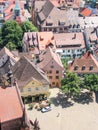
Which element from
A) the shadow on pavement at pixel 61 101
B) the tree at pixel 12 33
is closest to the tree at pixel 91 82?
the shadow on pavement at pixel 61 101

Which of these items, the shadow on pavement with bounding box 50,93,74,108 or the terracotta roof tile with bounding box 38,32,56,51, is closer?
the shadow on pavement with bounding box 50,93,74,108

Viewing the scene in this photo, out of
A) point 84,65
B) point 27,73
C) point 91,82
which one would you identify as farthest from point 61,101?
point 84,65

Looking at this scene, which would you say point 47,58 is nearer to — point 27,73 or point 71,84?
point 27,73

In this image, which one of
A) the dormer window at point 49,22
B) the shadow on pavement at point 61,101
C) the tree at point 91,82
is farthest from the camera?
the dormer window at point 49,22

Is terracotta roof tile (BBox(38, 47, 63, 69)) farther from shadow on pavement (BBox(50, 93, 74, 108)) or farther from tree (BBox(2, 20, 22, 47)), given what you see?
tree (BBox(2, 20, 22, 47))

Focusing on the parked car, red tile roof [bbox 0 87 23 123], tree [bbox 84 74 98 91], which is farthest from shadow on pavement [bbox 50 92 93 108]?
red tile roof [bbox 0 87 23 123]

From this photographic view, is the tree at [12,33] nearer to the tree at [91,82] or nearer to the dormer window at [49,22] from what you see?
the dormer window at [49,22]

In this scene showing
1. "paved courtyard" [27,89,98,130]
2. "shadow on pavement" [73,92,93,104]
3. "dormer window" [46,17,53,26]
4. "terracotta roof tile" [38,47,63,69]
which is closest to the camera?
"paved courtyard" [27,89,98,130]
